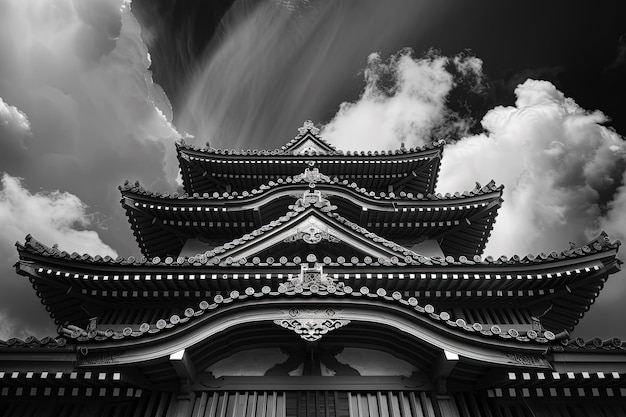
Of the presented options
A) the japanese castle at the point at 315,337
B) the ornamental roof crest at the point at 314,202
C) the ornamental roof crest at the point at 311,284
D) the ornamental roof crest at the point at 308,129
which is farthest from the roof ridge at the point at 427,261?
the ornamental roof crest at the point at 308,129

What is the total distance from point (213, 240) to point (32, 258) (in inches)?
208

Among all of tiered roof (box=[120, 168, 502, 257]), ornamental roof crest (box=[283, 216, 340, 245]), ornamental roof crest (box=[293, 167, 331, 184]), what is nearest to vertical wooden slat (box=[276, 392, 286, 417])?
ornamental roof crest (box=[283, 216, 340, 245])

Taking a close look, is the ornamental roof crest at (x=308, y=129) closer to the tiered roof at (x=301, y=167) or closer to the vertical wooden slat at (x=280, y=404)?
the tiered roof at (x=301, y=167)

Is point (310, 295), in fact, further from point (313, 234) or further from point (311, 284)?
point (313, 234)

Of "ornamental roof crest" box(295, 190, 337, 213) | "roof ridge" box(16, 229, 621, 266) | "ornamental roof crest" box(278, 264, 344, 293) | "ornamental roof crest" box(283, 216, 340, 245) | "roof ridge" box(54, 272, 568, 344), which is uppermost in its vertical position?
"ornamental roof crest" box(295, 190, 337, 213)

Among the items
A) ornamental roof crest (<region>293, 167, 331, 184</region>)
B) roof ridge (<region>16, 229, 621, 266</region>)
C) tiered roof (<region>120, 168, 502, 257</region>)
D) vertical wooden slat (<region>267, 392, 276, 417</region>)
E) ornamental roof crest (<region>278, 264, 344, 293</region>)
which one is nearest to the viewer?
vertical wooden slat (<region>267, 392, 276, 417</region>)

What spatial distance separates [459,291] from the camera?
9.61m

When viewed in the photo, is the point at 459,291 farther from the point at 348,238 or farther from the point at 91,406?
the point at 91,406

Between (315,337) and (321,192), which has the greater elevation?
(321,192)

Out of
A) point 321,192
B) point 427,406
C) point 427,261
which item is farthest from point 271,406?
point 321,192

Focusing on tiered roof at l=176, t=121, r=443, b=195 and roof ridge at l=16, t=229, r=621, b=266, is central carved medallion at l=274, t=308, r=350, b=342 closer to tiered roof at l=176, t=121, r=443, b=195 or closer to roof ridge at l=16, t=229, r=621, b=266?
roof ridge at l=16, t=229, r=621, b=266

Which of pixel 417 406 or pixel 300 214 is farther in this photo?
pixel 300 214

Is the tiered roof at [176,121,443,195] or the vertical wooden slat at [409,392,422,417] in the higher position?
the tiered roof at [176,121,443,195]

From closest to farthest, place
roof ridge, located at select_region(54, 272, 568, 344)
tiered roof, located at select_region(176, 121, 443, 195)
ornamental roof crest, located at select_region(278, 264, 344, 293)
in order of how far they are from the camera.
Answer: roof ridge, located at select_region(54, 272, 568, 344), ornamental roof crest, located at select_region(278, 264, 344, 293), tiered roof, located at select_region(176, 121, 443, 195)
